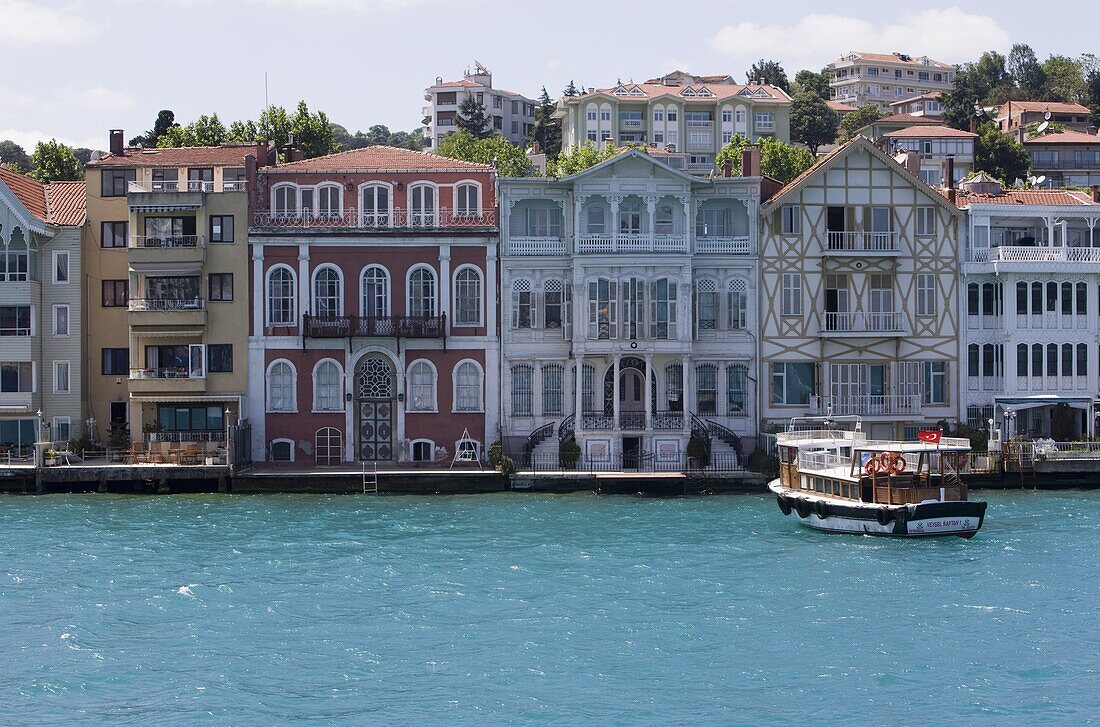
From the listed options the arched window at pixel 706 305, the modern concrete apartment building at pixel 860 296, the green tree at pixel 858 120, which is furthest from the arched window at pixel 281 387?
the green tree at pixel 858 120

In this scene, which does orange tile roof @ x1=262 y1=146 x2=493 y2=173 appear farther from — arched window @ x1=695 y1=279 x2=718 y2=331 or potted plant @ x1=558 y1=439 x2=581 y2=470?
potted plant @ x1=558 y1=439 x2=581 y2=470

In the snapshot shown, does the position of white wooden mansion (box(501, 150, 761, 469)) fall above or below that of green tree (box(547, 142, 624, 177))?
below

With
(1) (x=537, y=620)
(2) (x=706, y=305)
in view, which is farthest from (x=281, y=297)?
(1) (x=537, y=620)

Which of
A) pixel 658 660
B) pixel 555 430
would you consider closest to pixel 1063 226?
pixel 555 430

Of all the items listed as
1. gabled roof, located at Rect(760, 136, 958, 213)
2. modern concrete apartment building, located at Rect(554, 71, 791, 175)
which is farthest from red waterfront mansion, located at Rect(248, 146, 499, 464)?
modern concrete apartment building, located at Rect(554, 71, 791, 175)

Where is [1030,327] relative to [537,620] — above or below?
above

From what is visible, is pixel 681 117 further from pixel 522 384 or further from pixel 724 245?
pixel 522 384

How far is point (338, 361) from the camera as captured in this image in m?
65.0

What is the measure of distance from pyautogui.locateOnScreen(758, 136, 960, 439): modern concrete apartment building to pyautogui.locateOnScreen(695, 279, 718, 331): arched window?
1.99 meters

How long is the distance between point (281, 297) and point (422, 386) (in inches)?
271

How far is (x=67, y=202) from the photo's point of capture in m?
68.2

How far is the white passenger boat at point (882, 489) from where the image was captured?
1981 inches

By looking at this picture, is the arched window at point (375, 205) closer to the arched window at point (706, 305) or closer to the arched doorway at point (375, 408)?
the arched doorway at point (375, 408)

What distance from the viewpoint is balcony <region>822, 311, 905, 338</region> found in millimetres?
65750
